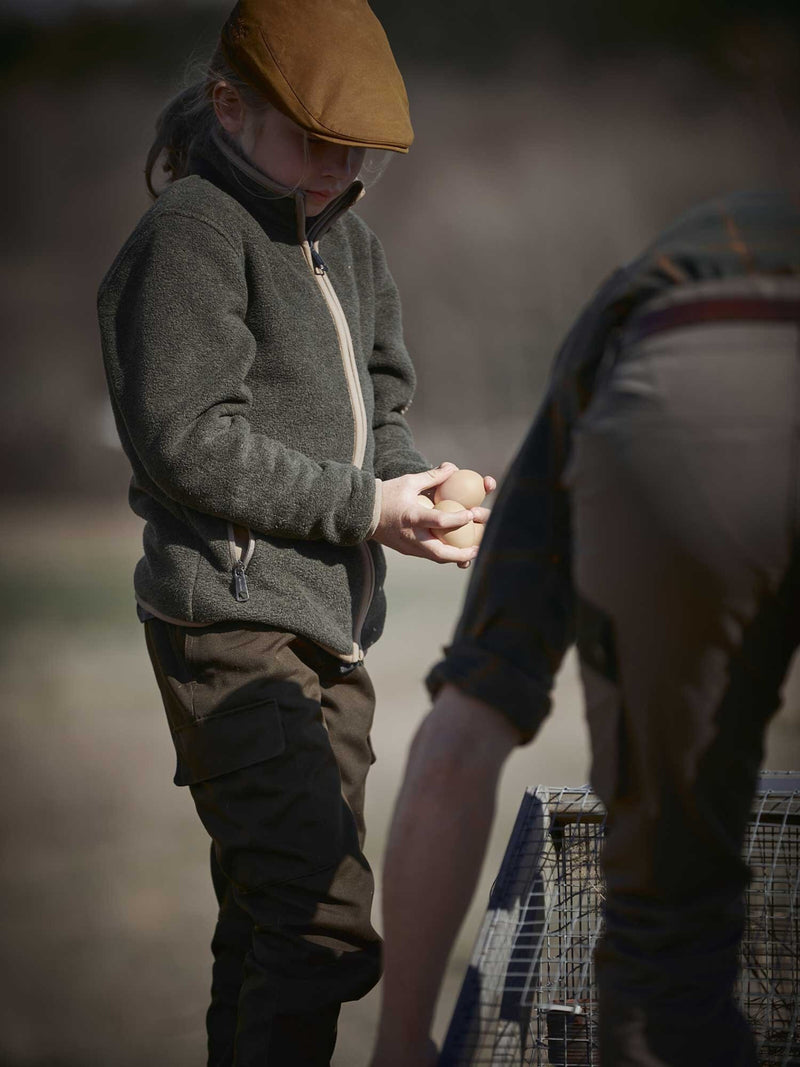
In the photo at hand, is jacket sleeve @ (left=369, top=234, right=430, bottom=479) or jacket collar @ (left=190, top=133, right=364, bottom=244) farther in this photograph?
jacket sleeve @ (left=369, top=234, right=430, bottom=479)

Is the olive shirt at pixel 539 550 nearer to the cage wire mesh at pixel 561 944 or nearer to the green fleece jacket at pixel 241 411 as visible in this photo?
the cage wire mesh at pixel 561 944

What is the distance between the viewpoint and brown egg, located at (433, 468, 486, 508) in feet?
4.55

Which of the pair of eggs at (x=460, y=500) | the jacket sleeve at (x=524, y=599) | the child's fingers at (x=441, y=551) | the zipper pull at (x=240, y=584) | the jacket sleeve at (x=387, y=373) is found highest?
the jacket sleeve at (x=387, y=373)

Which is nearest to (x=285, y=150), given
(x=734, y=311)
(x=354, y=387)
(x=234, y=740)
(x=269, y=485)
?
(x=354, y=387)

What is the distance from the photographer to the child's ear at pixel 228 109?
1328 millimetres

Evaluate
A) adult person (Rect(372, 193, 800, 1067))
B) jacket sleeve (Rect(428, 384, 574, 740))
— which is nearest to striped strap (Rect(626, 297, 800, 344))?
adult person (Rect(372, 193, 800, 1067))

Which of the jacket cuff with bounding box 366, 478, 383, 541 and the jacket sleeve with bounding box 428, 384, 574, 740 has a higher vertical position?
the jacket cuff with bounding box 366, 478, 383, 541

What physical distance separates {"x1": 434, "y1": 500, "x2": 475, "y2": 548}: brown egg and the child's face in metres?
0.37

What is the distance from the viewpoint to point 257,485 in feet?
4.07

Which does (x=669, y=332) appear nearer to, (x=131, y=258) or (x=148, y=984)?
(x=131, y=258)

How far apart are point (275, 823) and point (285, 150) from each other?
0.71m

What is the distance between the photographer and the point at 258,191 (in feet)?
4.37

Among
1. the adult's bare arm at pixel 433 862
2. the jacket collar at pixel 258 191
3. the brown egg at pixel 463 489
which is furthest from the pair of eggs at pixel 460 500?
the adult's bare arm at pixel 433 862

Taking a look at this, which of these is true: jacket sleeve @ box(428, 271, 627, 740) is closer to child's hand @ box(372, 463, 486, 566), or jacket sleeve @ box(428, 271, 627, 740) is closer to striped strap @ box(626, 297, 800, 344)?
striped strap @ box(626, 297, 800, 344)
